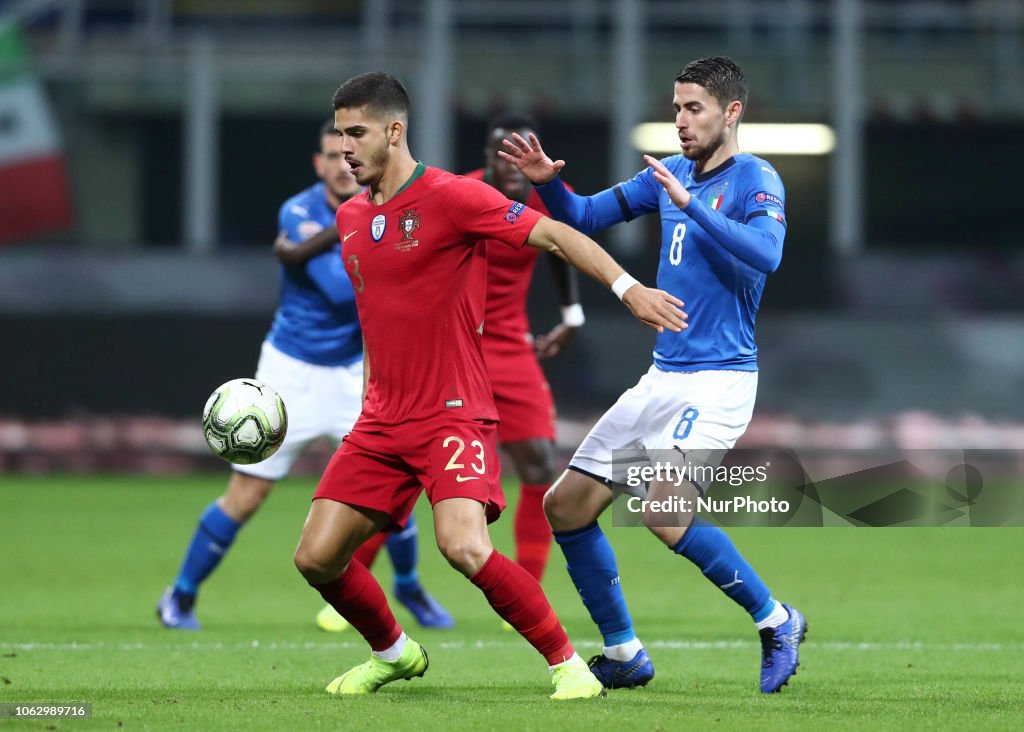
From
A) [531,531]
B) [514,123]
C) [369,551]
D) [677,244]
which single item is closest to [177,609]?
[369,551]

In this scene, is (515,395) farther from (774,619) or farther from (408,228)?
(408,228)

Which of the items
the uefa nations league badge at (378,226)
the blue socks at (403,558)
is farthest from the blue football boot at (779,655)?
the blue socks at (403,558)

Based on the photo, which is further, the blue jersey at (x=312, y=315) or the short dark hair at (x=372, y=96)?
the blue jersey at (x=312, y=315)

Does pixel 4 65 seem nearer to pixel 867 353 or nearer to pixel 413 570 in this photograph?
pixel 867 353

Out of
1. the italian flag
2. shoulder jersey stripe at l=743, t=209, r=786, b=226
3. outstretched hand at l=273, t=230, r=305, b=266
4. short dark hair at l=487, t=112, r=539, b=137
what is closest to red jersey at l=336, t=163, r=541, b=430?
shoulder jersey stripe at l=743, t=209, r=786, b=226

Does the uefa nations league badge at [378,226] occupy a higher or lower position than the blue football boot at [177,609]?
higher

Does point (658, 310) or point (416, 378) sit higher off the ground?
point (658, 310)

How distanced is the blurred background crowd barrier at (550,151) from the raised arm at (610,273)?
9.18 meters

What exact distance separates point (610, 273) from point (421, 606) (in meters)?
3.35

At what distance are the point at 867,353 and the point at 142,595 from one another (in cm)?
752

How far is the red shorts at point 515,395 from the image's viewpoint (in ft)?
28.1

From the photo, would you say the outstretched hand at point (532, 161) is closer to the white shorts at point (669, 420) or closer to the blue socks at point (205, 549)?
the white shorts at point (669, 420)

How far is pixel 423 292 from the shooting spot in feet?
19.2

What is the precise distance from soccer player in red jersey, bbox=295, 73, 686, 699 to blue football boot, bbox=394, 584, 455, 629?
2.45 metres
